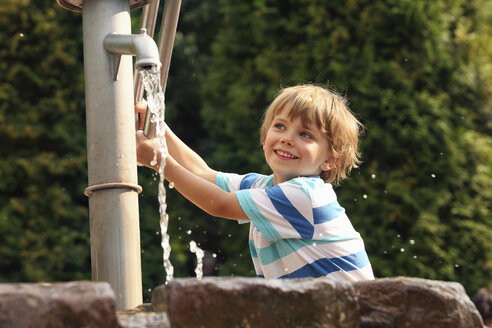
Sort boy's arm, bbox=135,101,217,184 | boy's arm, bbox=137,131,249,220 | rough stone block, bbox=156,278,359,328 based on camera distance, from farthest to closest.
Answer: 1. boy's arm, bbox=135,101,217,184
2. boy's arm, bbox=137,131,249,220
3. rough stone block, bbox=156,278,359,328

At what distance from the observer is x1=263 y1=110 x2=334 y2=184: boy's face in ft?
8.27

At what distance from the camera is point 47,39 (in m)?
6.02

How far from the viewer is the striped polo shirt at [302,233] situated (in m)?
2.30

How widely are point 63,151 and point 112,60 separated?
4205 mm

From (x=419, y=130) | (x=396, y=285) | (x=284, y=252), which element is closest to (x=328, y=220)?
(x=284, y=252)

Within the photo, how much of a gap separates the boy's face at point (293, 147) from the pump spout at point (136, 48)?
0.75m

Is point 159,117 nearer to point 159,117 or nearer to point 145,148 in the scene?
point 159,117

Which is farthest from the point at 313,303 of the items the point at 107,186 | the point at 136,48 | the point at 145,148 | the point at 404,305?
the point at 145,148

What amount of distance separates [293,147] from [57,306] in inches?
55.3

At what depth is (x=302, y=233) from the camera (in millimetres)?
2314

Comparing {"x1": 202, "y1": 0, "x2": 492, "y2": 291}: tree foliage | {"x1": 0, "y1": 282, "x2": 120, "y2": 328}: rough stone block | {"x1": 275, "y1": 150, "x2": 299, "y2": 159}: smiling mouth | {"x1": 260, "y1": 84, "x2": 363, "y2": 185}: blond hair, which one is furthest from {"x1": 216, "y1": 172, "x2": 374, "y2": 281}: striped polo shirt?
{"x1": 202, "y1": 0, "x2": 492, "y2": 291}: tree foliage

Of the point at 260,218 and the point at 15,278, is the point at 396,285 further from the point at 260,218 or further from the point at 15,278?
the point at 15,278

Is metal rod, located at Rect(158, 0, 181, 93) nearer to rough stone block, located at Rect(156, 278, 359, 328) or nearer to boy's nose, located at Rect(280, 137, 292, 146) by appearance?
boy's nose, located at Rect(280, 137, 292, 146)

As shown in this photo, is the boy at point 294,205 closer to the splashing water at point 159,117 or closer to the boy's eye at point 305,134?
the boy's eye at point 305,134
